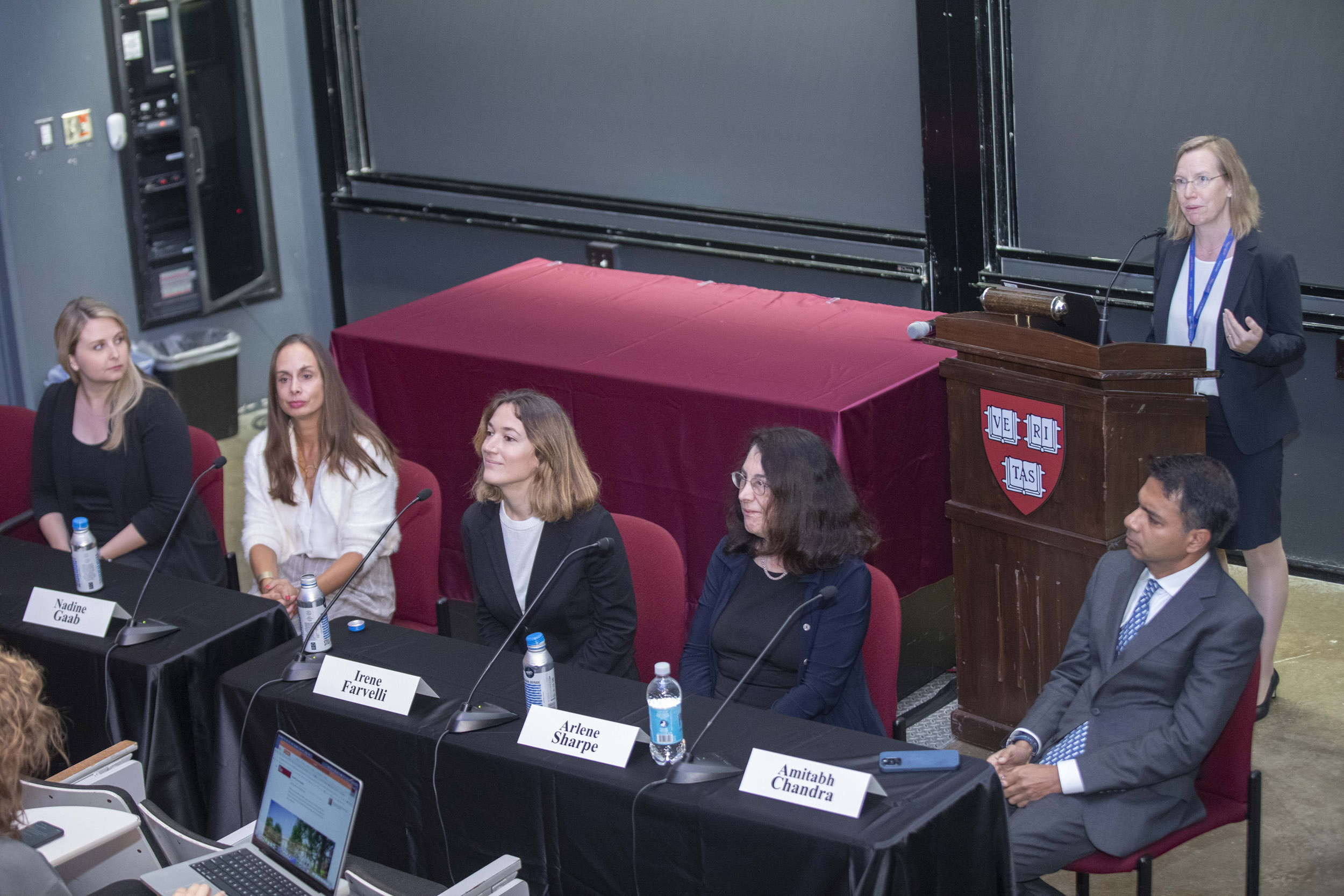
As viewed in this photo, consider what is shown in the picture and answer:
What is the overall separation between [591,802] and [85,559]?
5.12 feet

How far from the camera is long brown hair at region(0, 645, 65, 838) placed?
2.16m

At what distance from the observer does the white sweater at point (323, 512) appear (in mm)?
3672

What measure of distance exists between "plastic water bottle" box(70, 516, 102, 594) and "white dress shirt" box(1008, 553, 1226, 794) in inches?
84.7

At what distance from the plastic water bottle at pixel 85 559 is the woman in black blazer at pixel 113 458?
443 mm

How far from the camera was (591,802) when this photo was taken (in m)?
2.41

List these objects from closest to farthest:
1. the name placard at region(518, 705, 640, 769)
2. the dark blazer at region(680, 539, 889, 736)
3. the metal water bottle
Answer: the name placard at region(518, 705, 640, 769), the dark blazer at region(680, 539, 889, 736), the metal water bottle

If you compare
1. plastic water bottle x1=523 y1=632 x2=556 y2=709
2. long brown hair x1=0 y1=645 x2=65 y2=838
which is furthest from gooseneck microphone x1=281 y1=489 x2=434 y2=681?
long brown hair x1=0 y1=645 x2=65 y2=838

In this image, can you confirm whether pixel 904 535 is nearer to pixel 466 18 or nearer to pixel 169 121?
pixel 466 18

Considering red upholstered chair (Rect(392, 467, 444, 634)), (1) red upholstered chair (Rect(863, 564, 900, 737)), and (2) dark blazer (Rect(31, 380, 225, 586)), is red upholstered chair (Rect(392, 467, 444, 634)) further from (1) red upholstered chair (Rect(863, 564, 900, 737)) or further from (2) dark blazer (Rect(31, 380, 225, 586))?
(1) red upholstered chair (Rect(863, 564, 900, 737))

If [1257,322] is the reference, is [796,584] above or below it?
below

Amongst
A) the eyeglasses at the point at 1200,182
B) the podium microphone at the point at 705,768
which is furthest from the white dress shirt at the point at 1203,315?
the podium microphone at the point at 705,768

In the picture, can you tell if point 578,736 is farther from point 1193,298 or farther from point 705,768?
point 1193,298

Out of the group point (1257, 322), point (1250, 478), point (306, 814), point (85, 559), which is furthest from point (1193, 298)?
point (85, 559)

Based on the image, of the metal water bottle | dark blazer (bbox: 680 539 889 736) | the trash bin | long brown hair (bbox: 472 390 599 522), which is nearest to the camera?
dark blazer (bbox: 680 539 889 736)
